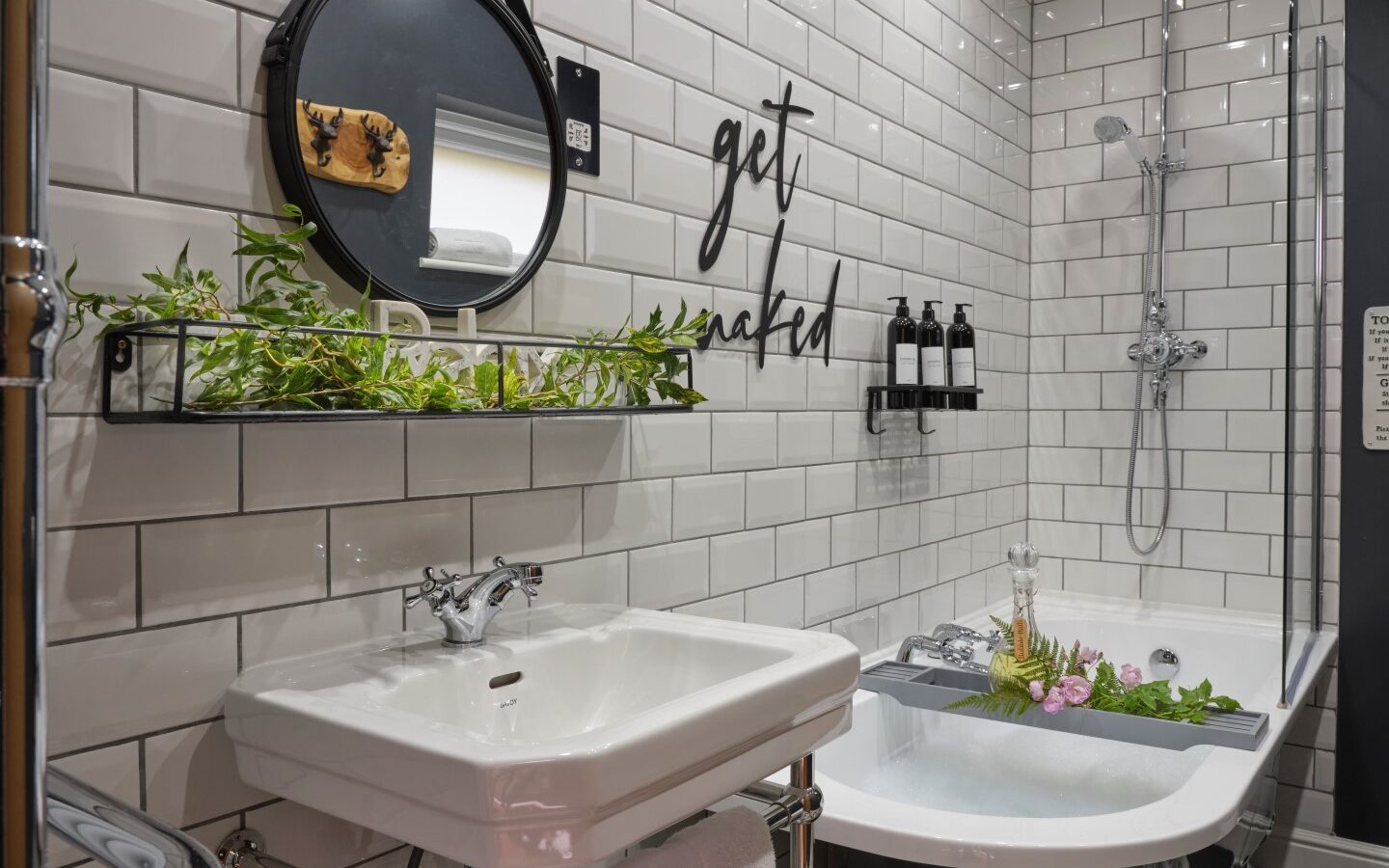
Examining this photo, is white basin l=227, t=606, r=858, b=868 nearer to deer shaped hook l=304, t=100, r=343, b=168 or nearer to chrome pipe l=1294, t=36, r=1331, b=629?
deer shaped hook l=304, t=100, r=343, b=168

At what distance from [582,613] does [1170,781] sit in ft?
3.77

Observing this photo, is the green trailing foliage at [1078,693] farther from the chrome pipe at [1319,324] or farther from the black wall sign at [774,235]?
the chrome pipe at [1319,324]

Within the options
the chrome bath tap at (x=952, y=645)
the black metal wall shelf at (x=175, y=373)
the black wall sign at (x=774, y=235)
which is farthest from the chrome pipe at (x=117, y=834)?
the chrome bath tap at (x=952, y=645)

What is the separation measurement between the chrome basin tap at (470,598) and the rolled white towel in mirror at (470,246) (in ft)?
1.37

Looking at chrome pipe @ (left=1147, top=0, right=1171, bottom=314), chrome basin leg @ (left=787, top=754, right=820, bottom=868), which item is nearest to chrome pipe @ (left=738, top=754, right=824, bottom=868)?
chrome basin leg @ (left=787, top=754, right=820, bottom=868)

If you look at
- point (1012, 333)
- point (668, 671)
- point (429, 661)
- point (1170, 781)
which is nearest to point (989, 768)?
point (1170, 781)

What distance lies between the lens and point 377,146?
4.23 ft

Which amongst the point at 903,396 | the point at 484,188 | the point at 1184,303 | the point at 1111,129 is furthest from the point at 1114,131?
the point at 484,188

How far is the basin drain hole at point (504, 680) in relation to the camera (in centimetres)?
126

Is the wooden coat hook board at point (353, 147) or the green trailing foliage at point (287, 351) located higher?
the wooden coat hook board at point (353, 147)

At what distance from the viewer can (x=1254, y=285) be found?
2947 millimetres

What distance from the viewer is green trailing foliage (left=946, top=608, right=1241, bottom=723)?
201cm

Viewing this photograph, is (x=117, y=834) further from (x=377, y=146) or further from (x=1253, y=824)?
(x=1253, y=824)

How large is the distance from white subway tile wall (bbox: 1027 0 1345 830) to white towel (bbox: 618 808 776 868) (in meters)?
2.01
